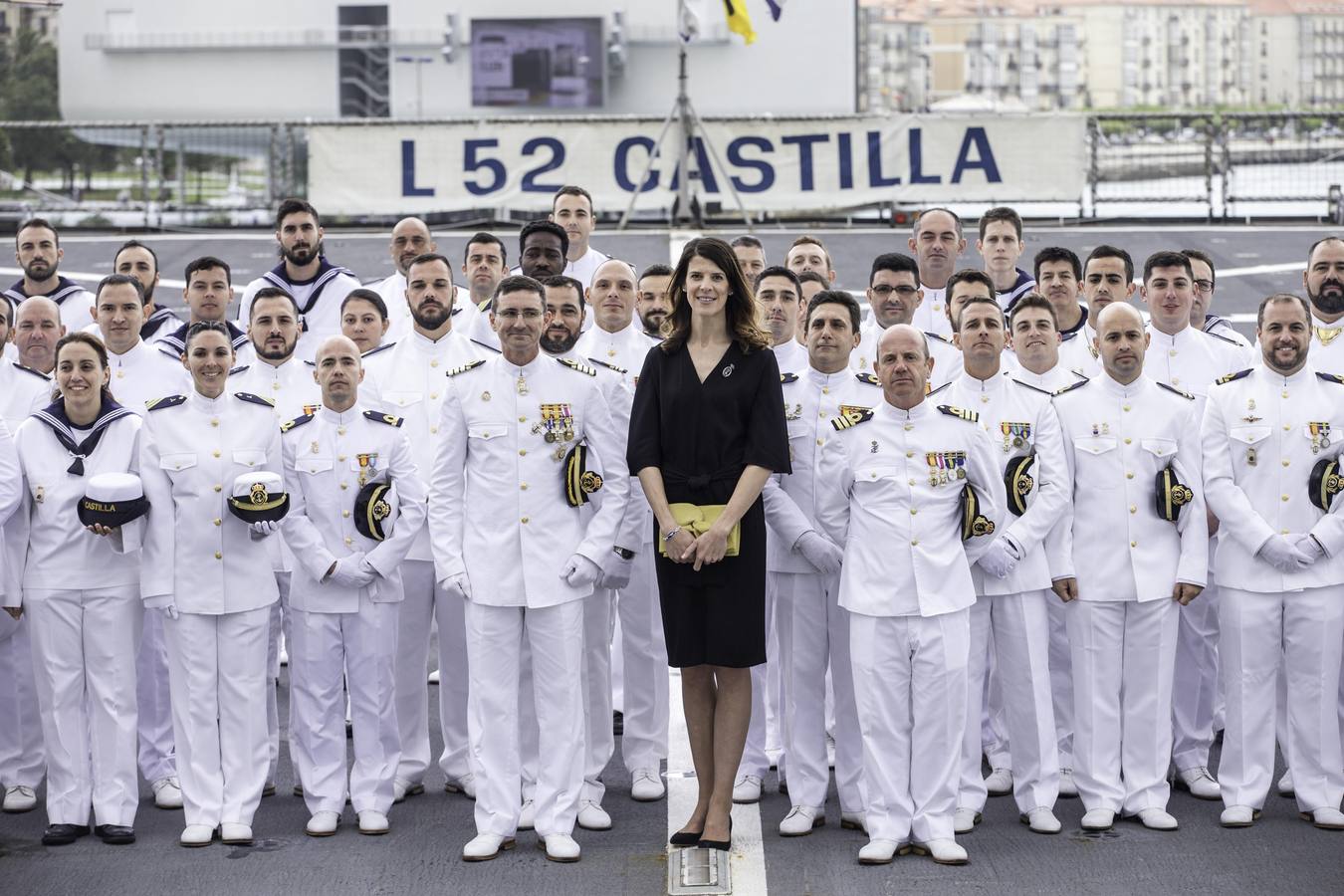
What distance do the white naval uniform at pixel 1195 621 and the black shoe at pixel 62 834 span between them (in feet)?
14.7

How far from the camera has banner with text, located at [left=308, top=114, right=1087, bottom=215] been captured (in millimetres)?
21438

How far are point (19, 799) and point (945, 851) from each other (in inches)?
149

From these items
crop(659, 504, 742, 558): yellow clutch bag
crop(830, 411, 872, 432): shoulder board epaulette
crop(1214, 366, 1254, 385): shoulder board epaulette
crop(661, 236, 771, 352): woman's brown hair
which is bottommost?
crop(659, 504, 742, 558): yellow clutch bag

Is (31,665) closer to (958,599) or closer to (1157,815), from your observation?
(958,599)

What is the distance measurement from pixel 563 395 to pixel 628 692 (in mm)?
1536

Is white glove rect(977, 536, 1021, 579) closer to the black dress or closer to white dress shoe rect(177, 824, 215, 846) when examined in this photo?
the black dress

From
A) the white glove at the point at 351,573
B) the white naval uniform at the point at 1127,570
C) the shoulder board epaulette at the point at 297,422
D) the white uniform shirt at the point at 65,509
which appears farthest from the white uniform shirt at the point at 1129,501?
the white uniform shirt at the point at 65,509

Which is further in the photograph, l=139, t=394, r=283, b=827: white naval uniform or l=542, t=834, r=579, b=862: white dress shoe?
l=139, t=394, r=283, b=827: white naval uniform

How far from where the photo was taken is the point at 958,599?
657 centimetres

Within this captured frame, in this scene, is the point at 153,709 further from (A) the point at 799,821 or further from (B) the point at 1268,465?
(B) the point at 1268,465

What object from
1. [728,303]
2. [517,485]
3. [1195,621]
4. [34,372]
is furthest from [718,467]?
[34,372]

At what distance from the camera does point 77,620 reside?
6973mm

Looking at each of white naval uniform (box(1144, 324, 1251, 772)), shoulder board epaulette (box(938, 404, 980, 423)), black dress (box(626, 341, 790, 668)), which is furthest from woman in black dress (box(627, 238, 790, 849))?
white naval uniform (box(1144, 324, 1251, 772))

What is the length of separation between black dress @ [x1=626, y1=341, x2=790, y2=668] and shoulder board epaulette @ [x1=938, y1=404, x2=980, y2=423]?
68cm
